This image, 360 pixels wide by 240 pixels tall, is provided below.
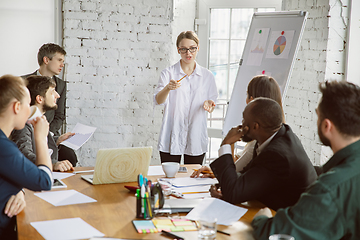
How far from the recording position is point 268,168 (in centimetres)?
164

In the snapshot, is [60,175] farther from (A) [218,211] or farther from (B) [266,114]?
(B) [266,114]

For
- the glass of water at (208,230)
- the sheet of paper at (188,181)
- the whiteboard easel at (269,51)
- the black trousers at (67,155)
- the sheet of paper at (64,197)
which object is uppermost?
the whiteboard easel at (269,51)

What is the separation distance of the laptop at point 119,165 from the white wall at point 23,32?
6.76 ft

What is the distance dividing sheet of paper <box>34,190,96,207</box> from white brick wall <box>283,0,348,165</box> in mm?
2220

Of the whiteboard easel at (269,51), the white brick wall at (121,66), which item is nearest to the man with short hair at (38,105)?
the white brick wall at (121,66)

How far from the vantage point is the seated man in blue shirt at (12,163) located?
1.48m

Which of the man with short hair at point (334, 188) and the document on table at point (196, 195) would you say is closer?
the man with short hair at point (334, 188)

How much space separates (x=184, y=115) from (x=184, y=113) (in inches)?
0.7

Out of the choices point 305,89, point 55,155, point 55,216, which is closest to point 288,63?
point 305,89

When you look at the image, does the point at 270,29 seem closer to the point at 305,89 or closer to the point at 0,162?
the point at 305,89

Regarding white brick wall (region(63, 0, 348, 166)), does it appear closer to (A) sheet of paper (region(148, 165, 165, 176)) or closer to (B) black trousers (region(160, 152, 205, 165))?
(B) black trousers (region(160, 152, 205, 165))

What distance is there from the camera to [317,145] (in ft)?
10.8

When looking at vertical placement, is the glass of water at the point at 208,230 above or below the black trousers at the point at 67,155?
above

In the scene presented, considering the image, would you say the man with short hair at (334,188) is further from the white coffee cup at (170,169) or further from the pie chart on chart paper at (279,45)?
the pie chart on chart paper at (279,45)
